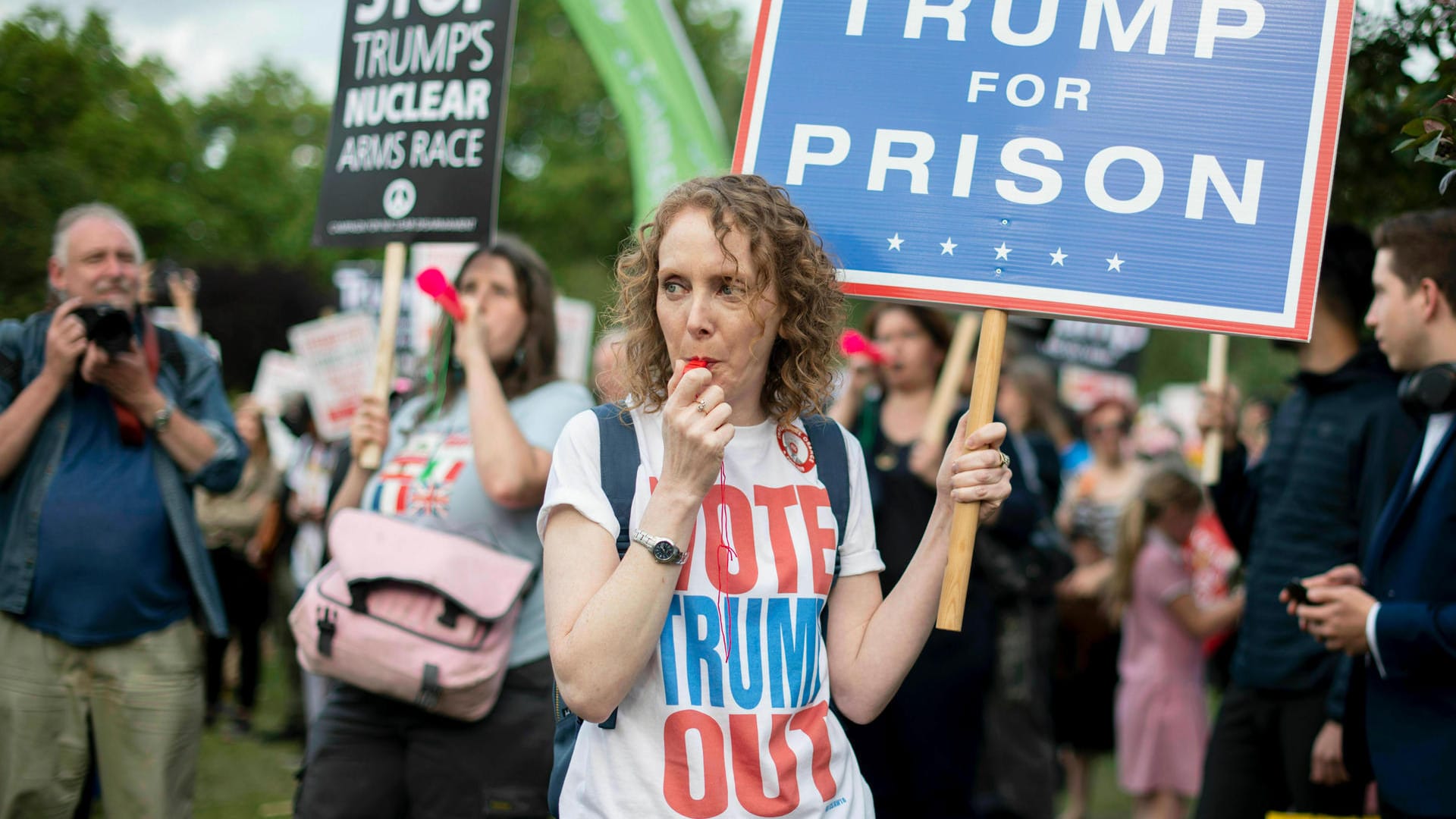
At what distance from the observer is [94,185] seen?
6.73 m

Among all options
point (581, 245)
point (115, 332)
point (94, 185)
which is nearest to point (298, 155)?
point (581, 245)

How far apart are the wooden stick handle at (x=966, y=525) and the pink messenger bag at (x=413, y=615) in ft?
4.74

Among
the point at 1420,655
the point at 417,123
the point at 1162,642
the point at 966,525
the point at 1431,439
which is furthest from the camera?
the point at 1162,642

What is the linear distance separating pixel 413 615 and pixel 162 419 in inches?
42.1

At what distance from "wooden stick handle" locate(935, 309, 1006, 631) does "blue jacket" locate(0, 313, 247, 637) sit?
2.36m

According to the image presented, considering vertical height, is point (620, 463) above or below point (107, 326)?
below

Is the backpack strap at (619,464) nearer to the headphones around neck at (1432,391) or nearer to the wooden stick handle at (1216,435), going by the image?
the headphones around neck at (1432,391)

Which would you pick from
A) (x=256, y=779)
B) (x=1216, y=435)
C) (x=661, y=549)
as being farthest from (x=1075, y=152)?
(x=256, y=779)

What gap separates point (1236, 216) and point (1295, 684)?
7.33ft

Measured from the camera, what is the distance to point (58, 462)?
3758 mm

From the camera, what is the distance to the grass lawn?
6.79 metres

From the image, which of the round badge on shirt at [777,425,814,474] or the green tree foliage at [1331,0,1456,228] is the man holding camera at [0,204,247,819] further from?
the green tree foliage at [1331,0,1456,228]

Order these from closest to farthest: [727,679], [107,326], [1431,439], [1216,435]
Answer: [727,679] < [1431,439] < [107,326] < [1216,435]

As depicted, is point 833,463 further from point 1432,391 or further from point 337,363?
point 337,363
